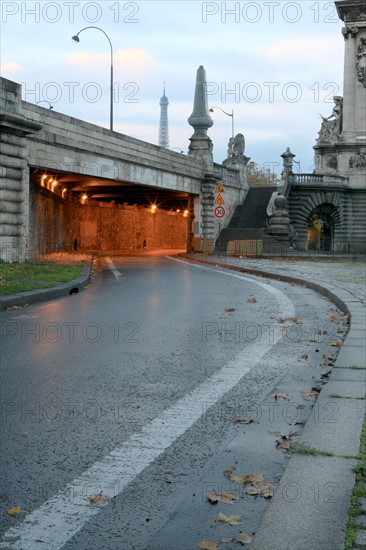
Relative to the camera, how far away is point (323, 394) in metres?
5.65

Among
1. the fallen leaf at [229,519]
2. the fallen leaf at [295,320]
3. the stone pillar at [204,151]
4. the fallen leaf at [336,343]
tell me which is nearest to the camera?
the fallen leaf at [229,519]

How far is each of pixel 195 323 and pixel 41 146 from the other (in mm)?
16575

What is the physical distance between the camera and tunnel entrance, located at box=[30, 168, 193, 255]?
101 ft

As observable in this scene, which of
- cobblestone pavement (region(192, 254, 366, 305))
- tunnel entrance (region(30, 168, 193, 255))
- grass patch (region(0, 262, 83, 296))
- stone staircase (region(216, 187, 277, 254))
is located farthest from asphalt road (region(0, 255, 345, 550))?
stone staircase (region(216, 187, 277, 254))

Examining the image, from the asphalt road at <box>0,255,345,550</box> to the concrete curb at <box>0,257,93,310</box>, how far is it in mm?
874

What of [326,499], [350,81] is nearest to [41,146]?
[326,499]

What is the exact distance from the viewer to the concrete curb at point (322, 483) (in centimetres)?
312

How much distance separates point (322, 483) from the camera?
376cm

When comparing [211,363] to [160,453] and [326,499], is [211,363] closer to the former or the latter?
[160,453]

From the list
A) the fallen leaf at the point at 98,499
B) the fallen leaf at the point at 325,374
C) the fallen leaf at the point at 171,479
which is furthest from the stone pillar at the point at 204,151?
the fallen leaf at the point at 98,499

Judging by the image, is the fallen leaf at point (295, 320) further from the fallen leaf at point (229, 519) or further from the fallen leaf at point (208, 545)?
the fallen leaf at point (208, 545)

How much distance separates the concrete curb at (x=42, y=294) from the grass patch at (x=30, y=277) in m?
0.23

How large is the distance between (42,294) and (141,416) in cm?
886

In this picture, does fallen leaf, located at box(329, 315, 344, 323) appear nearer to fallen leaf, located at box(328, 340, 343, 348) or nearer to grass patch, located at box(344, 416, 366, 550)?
fallen leaf, located at box(328, 340, 343, 348)
